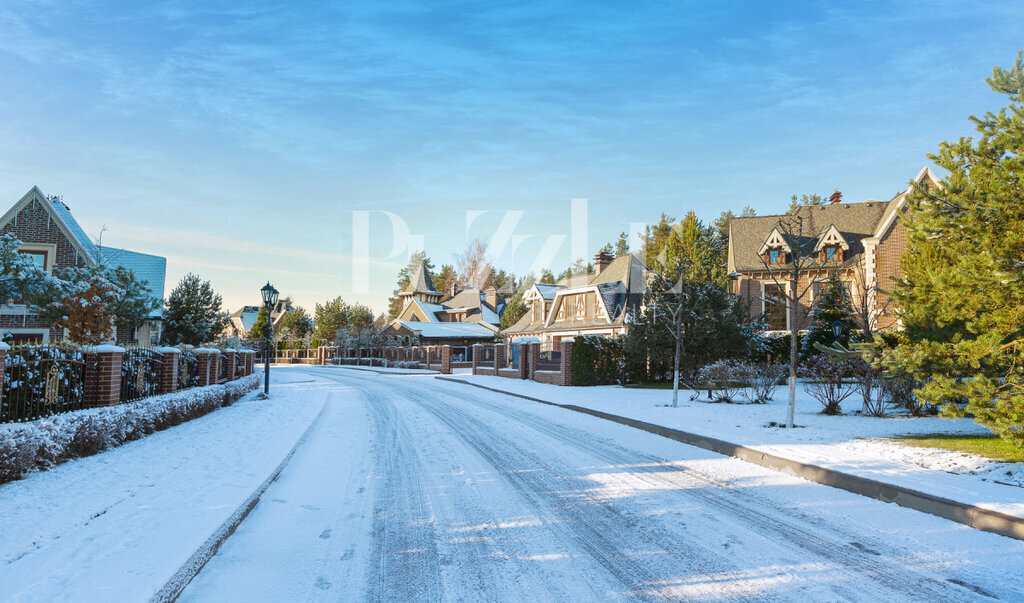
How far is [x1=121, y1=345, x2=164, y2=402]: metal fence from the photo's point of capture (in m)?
11.2

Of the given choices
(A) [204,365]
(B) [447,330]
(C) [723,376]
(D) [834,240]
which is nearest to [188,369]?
(A) [204,365]

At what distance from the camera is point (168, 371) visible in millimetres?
13344

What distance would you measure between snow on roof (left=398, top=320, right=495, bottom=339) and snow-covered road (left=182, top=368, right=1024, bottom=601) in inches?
1866

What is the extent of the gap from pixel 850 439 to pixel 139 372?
13766 millimetres

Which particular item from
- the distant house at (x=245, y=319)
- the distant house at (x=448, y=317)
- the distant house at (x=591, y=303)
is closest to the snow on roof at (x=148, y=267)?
the distant house at (x=591, y=303)

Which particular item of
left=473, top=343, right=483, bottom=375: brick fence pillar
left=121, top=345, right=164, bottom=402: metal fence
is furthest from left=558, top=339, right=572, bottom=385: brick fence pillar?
left=121, top=345, right=164, bottom=402: metal fence

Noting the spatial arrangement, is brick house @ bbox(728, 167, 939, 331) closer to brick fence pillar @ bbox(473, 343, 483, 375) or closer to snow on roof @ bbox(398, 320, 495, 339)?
brick fence pillar @ bbox(473, 343, 483, 375)

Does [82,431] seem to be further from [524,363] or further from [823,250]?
[823,250]

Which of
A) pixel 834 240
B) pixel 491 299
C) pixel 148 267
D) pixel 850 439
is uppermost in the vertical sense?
pixel 834 240

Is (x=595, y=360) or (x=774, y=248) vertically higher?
(x=774, y=248)

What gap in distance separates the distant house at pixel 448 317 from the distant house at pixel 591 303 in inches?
551

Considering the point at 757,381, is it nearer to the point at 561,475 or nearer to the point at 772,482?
the point at 772,482

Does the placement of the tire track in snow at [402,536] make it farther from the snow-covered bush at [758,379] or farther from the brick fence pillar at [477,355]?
the brick fence pillar at [477,355]

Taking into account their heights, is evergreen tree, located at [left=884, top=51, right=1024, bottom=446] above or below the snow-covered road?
above
